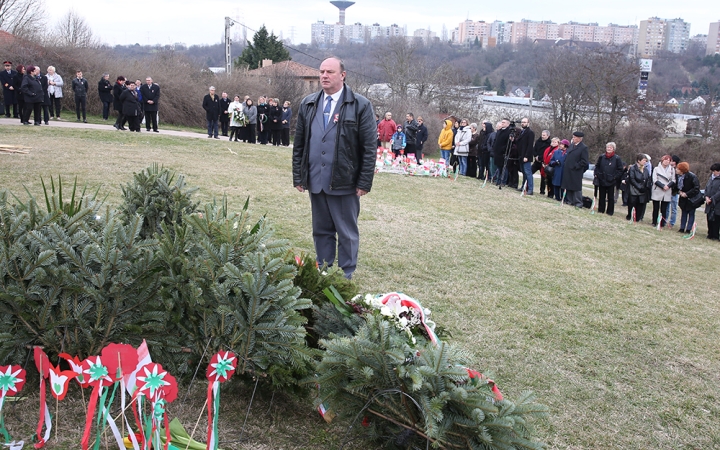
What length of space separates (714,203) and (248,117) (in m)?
14.5

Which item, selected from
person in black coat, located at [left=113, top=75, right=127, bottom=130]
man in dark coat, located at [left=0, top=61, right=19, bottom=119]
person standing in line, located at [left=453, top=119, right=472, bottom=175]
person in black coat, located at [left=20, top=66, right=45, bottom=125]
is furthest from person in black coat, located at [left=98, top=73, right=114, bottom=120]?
person standing in line, located at [left=453, top=119, right=472, bottom=175]

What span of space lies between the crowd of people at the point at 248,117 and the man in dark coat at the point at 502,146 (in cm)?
800

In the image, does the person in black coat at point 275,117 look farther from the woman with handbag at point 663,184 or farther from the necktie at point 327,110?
the necktie at point 327,110

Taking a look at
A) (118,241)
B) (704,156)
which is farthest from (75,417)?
(704,156)

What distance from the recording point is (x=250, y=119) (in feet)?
70.0

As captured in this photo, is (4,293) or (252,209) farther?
(252,209)

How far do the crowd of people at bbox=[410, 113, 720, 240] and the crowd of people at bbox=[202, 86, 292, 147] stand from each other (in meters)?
7.19

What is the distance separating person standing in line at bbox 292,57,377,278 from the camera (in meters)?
5.31

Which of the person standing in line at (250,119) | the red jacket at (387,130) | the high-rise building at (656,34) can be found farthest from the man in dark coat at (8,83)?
the high-rise building at (656,34)

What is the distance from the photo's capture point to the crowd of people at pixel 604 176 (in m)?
13.8

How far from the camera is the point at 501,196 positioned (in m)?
14.5

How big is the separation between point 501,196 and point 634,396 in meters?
10.3

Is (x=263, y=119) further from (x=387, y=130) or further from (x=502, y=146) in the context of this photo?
(x=502, y=146)

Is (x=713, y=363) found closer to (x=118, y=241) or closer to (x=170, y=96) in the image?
(x=118, y=241)
